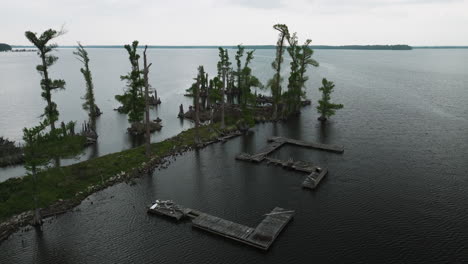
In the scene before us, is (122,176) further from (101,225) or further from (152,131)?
(152,131)

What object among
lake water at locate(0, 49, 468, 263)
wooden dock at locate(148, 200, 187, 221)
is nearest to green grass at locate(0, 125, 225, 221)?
lake water at locate(0, 49, 468, 263)

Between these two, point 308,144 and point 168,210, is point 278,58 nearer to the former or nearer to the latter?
point 308,144

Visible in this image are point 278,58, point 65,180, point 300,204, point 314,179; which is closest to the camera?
point 300,204

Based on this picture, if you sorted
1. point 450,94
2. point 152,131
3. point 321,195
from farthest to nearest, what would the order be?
point 450,94 → point 152,131 → point 321,195

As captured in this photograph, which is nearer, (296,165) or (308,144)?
(296,165)

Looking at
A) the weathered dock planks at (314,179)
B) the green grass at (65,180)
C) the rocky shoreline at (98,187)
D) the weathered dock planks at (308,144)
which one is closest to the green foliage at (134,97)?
the rocky shoreline at (98,187)

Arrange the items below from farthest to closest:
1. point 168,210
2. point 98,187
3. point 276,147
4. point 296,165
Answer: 1. point 276,147
2. point 296,165
3. point 98,187
4. point 168,210

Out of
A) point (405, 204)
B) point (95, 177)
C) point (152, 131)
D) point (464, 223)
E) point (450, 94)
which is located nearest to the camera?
point (464, 223)

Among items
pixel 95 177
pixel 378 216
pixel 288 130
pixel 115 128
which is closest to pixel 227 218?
pixel 378 216

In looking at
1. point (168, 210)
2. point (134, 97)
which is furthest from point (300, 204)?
point (134, 97)
